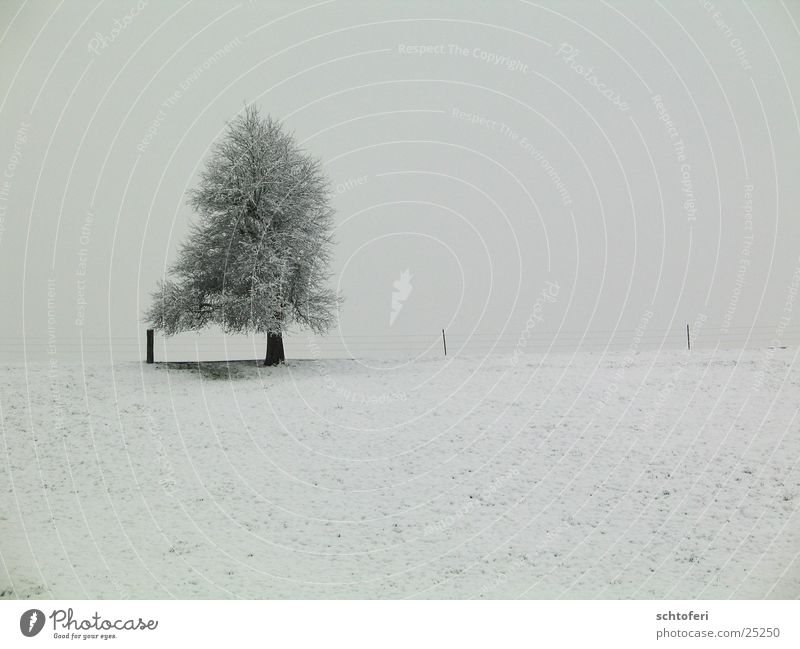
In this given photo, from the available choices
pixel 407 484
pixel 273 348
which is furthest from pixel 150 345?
pixel 407 484

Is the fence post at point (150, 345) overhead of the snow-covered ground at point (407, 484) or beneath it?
overhead

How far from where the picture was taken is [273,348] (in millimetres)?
25922

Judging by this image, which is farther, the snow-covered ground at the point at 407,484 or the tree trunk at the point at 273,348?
the tree trunk at the point at 273,348

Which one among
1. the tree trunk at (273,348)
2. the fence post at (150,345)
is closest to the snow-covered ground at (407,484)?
the tree trunk at (273,348)

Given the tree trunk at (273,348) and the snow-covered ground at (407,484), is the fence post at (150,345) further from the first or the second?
the tree trunk at (273,348)

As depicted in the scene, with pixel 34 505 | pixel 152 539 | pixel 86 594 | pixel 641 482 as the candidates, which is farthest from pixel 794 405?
pixel 34 505

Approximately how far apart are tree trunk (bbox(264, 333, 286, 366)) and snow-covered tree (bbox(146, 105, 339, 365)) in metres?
0.04

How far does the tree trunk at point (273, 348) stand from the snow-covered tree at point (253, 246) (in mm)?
40

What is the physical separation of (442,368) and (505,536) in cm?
1070

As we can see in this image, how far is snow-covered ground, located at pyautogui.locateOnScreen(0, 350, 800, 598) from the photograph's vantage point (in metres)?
12.1

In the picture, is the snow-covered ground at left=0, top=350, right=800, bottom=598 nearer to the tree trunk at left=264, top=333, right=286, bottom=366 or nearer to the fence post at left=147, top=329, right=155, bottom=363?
the tree trunk at left=264, top=333, right=286, bottom=366

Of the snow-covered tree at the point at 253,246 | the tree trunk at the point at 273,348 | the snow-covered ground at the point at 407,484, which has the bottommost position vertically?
the snow-covered ground at the point at 407,484

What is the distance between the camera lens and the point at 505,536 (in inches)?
522

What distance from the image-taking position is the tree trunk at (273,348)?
2583cm
